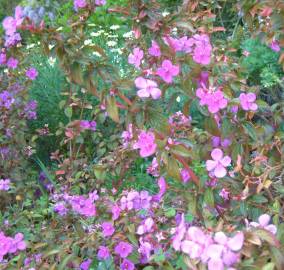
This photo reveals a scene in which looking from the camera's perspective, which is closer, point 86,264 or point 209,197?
point 209,197

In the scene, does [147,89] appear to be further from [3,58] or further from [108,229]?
[3,58]

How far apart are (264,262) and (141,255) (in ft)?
1.85

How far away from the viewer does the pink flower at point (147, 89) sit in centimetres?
131

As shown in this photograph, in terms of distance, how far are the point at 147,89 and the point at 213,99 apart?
0.53 feet

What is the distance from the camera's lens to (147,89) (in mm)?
1313

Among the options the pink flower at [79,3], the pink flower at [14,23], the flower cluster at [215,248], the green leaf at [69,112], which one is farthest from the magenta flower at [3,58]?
the flower cluster at [215,248]

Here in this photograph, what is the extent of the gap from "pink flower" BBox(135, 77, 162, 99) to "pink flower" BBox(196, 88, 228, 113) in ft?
0.37

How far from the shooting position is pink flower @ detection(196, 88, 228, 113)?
134 centimetres

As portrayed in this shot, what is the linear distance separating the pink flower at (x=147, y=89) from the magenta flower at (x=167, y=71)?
0.07m

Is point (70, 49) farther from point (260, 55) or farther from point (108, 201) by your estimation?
point (260, 55)

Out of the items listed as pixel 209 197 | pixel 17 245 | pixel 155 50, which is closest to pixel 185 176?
pixel 209 197

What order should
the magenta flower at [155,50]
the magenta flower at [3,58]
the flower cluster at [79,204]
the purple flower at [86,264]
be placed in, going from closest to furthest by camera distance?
1. the magenta flower at [155,50]
2. the purple flower at [86,264]
3. the flower cluster at [79,204]
4. the magenta flower at [3,58]

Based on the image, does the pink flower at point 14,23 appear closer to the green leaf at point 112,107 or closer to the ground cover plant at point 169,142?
the ground cover plant at point 169,142

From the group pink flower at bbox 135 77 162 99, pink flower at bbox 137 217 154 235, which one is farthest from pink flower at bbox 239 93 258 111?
pink flower at bbox 137 217 154 235
